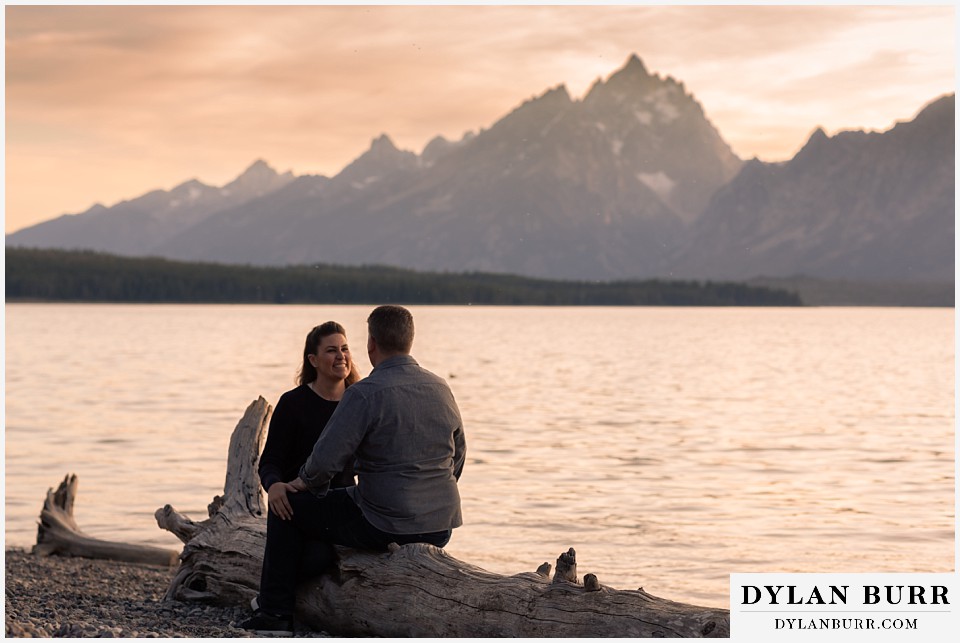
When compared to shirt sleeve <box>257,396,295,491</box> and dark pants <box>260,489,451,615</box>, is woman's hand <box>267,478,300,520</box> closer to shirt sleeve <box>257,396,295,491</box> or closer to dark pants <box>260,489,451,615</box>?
dark pants <box>260,489,451,615</box>

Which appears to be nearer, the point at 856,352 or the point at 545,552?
the point at 545,552

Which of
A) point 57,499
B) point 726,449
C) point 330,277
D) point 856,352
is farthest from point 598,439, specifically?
point 330,277

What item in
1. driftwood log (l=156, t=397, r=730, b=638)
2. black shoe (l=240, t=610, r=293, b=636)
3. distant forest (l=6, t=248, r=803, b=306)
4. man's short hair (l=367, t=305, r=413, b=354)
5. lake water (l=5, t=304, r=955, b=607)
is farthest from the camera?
distant forest (l=6, t=248, r=803, b=306)

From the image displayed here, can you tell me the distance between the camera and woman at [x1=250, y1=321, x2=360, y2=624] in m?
9.19

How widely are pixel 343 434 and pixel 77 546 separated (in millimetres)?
8178

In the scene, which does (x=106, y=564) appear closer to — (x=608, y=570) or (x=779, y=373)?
(x=608, y=570)

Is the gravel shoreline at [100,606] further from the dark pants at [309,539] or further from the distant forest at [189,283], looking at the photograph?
the distant forest at [189,283]

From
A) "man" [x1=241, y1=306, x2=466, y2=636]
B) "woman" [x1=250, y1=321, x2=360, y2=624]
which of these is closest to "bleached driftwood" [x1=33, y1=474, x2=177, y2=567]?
"man" [x1=241, y1=306, x2=466, y2=636]

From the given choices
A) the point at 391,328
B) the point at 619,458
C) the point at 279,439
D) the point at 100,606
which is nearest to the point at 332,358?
the point at 279,439

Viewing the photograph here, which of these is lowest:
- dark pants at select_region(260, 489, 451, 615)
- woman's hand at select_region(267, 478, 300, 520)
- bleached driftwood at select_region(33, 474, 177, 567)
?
bleached driftwood at select_region(33, 474, 177, 567)

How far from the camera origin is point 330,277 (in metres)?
184

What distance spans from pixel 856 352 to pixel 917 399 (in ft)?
130

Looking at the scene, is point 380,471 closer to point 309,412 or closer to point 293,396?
point 309,412

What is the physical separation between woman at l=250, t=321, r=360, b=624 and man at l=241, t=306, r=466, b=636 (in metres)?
0.24
